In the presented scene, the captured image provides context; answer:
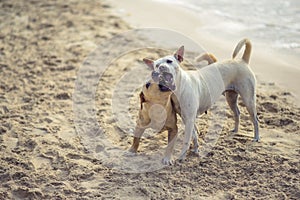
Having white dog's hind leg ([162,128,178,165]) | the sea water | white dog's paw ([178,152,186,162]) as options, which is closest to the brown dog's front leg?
white dog's hind leg ([162,128,178,165])

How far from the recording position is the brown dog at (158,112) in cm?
432

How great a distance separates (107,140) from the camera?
17.4 feet

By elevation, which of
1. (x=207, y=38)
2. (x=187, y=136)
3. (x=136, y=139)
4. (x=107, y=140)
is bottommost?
(x=107, y=140)

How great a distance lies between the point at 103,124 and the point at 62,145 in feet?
1.94

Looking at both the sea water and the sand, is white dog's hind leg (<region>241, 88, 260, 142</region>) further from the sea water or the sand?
the sea water


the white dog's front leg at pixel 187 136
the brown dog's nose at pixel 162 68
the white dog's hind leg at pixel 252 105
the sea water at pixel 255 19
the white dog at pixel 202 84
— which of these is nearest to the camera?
the brown dog's nose at pixel 162 68

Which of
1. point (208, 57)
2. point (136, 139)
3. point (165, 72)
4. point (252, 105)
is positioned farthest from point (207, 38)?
point (165, 72)

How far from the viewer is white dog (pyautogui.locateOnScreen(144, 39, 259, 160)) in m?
4.27

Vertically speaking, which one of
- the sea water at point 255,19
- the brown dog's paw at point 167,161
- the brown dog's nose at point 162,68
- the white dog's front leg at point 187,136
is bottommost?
the brown dog's paw at point 167,161

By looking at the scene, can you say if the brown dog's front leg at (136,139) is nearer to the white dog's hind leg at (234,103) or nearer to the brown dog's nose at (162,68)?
the brown dog's nose at (162,68)

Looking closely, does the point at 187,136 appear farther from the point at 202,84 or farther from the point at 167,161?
the point at 202,84

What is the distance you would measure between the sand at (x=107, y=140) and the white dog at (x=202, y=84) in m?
0.32

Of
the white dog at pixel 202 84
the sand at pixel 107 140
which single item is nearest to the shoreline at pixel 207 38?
the sand at pixel 107 140

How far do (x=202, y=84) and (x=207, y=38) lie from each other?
140 inches
